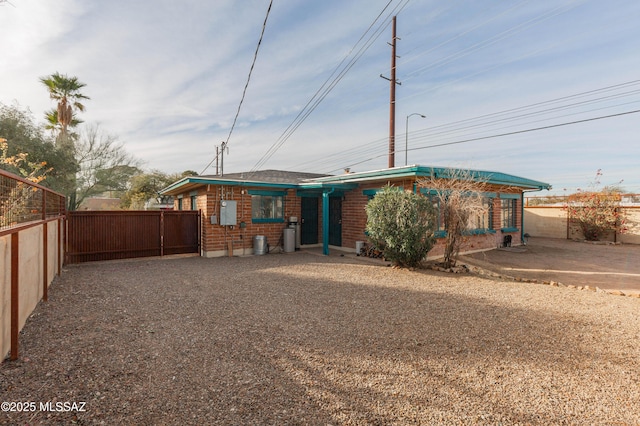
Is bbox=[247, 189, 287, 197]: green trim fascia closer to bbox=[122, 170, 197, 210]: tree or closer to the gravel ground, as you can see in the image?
the gravel ground

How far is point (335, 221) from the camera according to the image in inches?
491

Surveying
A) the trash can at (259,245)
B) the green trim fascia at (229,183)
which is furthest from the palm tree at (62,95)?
the trash can at (259,245)

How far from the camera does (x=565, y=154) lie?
16.1 metres

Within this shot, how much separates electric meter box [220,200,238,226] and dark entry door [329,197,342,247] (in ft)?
13.3

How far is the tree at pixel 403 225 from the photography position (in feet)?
25.5

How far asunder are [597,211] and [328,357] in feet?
58.3

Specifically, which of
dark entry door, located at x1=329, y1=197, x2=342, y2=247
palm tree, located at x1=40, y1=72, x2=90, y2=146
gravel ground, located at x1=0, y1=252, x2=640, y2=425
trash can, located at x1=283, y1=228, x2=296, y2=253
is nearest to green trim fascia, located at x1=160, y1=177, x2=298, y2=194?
trash can, located at x1=283, y1=228, x2=296, y2=253

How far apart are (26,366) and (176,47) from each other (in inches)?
320

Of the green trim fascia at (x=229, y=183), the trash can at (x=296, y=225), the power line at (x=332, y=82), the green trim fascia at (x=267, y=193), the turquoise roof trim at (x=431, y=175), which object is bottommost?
the trash can at (x=296, y=225)

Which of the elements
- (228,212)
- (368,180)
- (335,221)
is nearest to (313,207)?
(335,221)

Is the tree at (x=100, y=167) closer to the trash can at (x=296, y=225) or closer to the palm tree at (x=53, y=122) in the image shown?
the palm tree at (x=53, y=122)

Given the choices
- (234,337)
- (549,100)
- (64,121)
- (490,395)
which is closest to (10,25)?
(234,337)

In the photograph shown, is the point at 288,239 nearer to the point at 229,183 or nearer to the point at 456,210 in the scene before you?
the point at 229,183

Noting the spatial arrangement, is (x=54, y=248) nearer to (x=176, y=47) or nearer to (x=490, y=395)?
(x=176, y=47)
